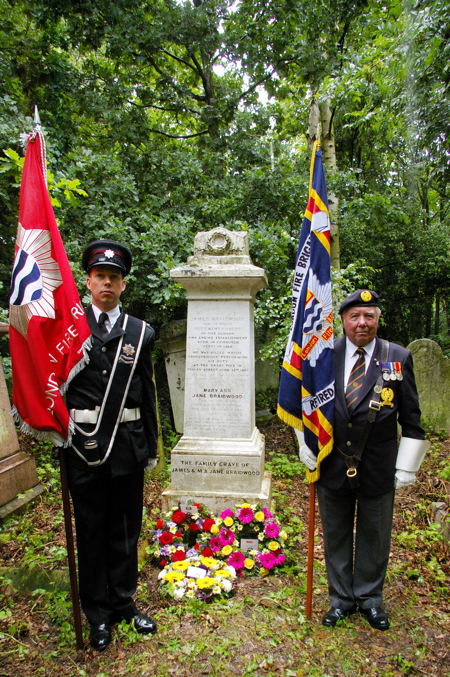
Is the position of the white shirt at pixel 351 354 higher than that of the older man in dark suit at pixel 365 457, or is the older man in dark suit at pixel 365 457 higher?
the white shirt at pixel 351 354

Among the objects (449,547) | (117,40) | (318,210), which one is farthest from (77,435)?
(117,40)

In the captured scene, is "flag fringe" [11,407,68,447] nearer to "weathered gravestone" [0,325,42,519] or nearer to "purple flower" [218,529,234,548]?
"purple flower" [218,529,234,548]

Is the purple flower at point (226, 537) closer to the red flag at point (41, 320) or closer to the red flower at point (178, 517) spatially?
the red flower at point (178, 517)

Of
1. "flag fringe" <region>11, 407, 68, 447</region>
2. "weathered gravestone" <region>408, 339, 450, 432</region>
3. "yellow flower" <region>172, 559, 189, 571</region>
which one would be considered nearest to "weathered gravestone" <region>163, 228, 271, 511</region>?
"yellow flower" <region>172, 559, 189, 571</region>

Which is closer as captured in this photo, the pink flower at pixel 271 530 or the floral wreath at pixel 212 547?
the floral wreath at pixel 212 547

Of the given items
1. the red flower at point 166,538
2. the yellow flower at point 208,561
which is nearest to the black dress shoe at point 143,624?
the yellow flower at point 208,561

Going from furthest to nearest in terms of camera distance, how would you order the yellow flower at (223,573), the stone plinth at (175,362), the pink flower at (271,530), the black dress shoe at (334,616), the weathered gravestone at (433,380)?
the stone plinth at (175,362)
the weathered gravestone at (433,380)
the pink flower at (271,530)
the yellow flower at (223,573)
the black dress shoe at (334,616)

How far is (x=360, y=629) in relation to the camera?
2535 mm

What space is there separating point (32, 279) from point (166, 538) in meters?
2.27

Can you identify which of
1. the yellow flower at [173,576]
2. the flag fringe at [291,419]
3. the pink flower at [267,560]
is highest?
the flag fringe at [291,419]

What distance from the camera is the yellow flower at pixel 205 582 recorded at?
285cm

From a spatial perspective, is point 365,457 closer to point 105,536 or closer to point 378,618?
point 378,618

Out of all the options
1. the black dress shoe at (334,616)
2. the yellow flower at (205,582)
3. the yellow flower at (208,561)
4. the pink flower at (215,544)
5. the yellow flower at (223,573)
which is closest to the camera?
the black dress shoe at (334,616)

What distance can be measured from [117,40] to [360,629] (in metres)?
9.16
